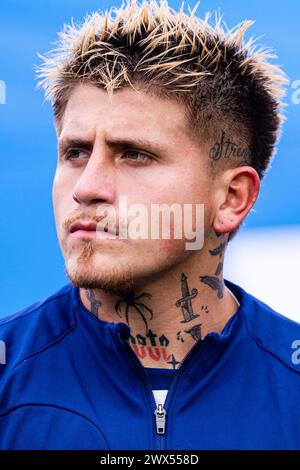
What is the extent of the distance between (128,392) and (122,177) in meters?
1.05

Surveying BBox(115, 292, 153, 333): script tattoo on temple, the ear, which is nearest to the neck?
BBox(115, 292, 153, 333): script tattoo on temple

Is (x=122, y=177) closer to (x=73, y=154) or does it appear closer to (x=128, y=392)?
(x=73, y=154)

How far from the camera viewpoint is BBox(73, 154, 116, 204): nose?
10.2 feet

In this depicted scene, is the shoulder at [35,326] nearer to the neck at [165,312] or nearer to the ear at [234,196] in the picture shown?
the neck at [165,312]

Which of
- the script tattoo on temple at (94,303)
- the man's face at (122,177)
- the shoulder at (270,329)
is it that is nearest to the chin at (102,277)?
the man's face at (122,177)

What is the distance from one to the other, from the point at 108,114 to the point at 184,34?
2.18 ft

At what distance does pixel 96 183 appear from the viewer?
3.12m

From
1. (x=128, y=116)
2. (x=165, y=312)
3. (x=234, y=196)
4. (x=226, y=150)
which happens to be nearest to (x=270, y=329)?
(x=165, y=312)

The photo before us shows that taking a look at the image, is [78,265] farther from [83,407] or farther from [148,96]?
[148,96]

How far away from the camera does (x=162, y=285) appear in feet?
11.1

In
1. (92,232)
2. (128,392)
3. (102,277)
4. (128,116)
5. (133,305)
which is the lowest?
(128,392)

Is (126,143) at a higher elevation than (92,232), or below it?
higher

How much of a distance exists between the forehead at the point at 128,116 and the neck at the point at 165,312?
710 millimetres

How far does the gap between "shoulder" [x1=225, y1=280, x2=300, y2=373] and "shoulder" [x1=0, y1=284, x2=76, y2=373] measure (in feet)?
3.16
